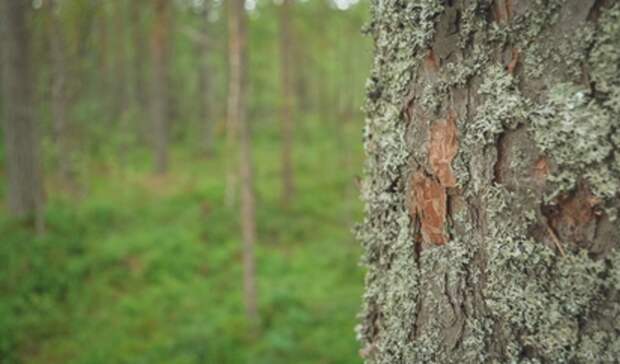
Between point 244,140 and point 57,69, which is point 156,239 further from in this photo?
point 244,140

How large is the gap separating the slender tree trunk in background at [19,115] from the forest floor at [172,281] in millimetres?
585

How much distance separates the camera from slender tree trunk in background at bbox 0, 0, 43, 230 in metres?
9.50

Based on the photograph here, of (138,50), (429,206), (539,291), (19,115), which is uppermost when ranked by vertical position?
(138,50)

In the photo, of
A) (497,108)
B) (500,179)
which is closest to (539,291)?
(500,179)

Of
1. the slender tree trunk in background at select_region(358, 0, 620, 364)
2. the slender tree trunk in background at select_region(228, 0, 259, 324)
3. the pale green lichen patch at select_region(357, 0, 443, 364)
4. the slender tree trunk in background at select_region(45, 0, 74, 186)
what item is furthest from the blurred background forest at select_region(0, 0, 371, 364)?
the slender tree trunk in background at select_region(358, 0, 620, 364)

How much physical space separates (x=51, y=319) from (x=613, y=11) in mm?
7472

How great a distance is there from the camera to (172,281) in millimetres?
8242

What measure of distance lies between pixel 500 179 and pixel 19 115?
421 inches

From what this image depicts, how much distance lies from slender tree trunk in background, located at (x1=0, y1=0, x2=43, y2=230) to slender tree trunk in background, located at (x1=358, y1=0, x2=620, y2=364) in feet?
31.8

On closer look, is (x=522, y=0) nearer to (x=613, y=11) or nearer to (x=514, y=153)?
(x=613, y=11)

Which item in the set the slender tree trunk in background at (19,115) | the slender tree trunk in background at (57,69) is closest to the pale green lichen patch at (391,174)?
the slender tree trunk in background at (57,69)

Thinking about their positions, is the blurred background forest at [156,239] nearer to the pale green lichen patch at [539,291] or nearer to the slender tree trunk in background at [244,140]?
the slender tree trunk in background at [244,140]

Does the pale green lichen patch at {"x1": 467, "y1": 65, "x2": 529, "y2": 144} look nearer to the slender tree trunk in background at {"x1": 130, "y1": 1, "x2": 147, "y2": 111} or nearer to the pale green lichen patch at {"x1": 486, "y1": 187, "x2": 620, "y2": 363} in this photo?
the pale green lichen patch at {"x1": 486, "y1": 187, "x2": 620, "y2": 363}

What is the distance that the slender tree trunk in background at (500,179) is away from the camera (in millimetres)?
792
